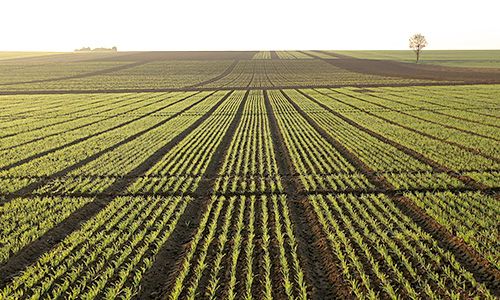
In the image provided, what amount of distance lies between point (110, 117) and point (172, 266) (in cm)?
2865

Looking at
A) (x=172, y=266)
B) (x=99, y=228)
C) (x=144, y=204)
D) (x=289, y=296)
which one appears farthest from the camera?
(x=144, y=204)

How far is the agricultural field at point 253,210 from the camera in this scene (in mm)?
8102

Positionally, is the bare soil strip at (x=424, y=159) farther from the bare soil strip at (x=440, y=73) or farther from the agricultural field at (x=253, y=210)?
the bare soil strip at (x=440, y=73)

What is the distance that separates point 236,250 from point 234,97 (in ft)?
134

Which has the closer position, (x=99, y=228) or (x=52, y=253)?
(x=52, y=253)

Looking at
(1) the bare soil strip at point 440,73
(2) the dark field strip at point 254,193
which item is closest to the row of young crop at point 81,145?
(2) the dark field strip at point 254,193

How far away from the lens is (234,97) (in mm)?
48875

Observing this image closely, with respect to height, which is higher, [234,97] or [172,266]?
[234,97]

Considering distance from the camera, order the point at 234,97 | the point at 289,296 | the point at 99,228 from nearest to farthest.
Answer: the point at 289,296, the point at 99,228, the point at 234,97

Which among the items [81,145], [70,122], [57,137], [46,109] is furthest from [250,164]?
[46,109]

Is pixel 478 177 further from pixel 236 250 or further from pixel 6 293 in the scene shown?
pixel 6 293

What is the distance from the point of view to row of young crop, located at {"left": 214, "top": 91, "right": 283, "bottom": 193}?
14586 millimetres

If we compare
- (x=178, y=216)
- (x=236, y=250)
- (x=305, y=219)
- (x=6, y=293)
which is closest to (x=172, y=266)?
(x=236, y=250)

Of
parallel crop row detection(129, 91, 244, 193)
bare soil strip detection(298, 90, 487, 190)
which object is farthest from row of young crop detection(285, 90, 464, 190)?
parallel crop row detection(129, 91, 244, 193)
